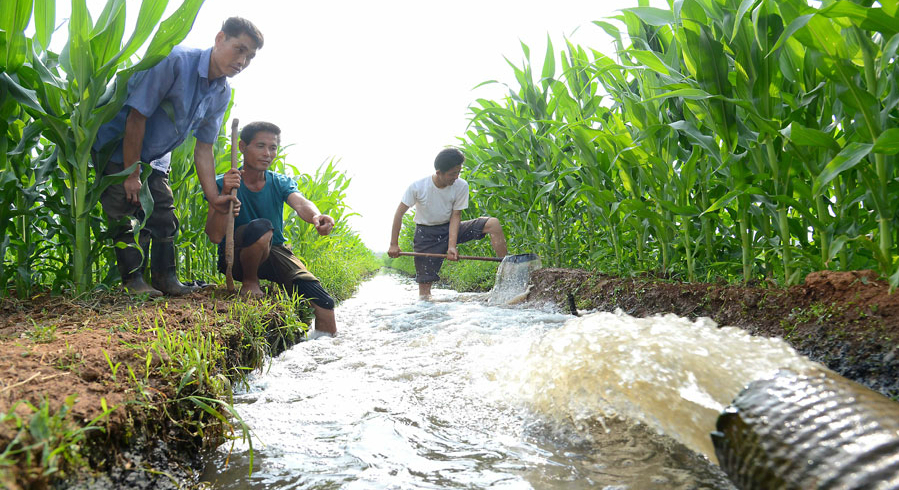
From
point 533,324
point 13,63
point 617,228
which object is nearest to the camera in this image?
point 13,63

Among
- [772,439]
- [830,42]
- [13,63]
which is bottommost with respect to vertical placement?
[772,439]

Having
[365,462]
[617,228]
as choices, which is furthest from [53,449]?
[617,228]

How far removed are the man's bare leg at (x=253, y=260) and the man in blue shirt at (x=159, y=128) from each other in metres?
0.36

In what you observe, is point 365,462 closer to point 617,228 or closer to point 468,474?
point 468,474

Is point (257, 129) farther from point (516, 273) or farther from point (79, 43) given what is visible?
point (516, 273)

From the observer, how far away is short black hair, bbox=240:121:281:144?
3.45m

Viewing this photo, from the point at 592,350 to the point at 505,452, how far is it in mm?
545

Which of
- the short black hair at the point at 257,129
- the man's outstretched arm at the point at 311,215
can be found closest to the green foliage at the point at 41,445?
the man's outstretched arm at the point at 311,215

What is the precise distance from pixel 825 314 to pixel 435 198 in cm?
432

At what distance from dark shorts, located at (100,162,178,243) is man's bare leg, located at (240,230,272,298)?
→ 45cm

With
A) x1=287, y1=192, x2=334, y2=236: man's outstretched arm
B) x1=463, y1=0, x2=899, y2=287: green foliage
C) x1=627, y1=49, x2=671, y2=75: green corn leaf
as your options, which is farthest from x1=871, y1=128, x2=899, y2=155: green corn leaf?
x1=287, y1=192, x2=334, y2=236: man's outstretched arm

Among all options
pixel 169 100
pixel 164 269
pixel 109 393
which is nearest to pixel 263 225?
pixel 164 269

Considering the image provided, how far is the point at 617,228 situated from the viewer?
3793 millimetres

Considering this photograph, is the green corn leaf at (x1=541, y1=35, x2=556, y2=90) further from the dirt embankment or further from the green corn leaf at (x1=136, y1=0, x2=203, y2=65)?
the green corn leaf at (x1=136, y1=0, x2=203, y2=65)
